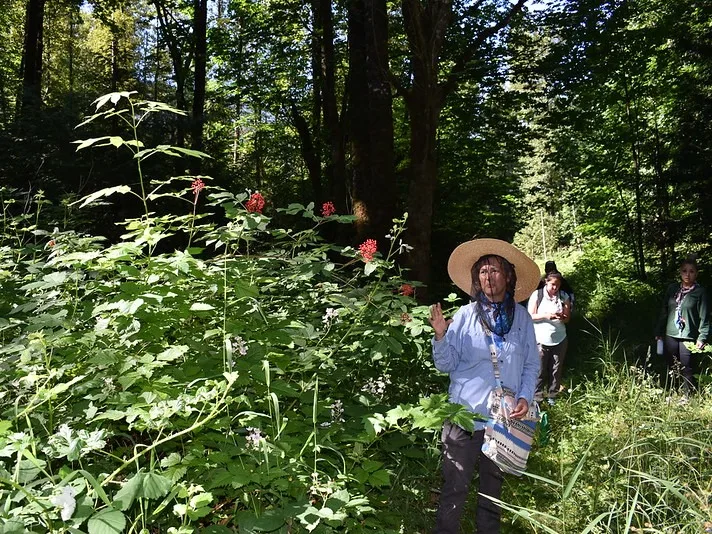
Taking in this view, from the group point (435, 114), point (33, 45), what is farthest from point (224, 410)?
point (33, 45)

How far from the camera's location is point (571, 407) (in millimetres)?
5840

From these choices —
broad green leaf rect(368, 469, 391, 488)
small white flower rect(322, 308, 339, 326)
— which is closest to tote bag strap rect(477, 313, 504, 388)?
small white flower rect(322, 308, 339, 326)

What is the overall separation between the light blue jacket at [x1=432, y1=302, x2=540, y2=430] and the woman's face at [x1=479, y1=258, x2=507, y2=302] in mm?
140

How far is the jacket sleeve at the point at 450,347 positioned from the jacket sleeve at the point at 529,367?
40 cm

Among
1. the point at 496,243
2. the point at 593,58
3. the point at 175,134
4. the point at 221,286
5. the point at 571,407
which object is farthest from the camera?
the point at 175,134

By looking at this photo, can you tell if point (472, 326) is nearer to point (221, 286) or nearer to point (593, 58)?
point (221, 286)

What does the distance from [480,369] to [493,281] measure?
0.56m

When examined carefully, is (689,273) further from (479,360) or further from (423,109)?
(479,360)

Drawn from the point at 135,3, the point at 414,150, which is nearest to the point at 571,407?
the point at 414,150

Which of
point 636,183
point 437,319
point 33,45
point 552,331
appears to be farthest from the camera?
point 636,183

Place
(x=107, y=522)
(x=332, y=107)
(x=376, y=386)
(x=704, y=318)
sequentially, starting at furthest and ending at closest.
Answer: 1. (x=332, y=107)
2. (x=704, y=318)
3. (x=376, y=386)
4. (x=107, y=522)

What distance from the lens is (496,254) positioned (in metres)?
3.66

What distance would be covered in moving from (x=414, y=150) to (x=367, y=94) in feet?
3.88

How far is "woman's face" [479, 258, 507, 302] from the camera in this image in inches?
136
